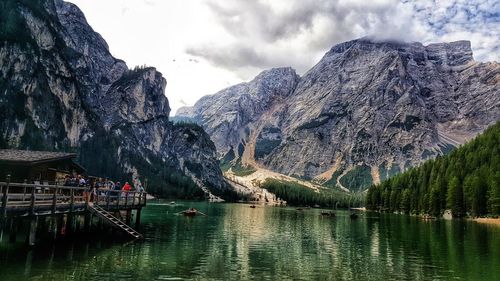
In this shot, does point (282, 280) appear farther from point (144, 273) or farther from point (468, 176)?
point (468, 176)

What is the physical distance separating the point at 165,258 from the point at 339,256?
19986 millimetres

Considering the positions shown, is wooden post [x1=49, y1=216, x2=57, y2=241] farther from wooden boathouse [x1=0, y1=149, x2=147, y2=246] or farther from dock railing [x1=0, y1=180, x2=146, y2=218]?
dock railing [x1=0, y1=180, x2=146, y2=218]

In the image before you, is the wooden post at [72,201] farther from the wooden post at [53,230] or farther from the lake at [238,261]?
the wooden post at [53,230]

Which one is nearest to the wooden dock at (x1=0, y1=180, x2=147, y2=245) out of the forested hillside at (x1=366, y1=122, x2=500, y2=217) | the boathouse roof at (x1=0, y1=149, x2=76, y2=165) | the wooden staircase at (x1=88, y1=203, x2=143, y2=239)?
the wooden staircase at (x1=88, y1=203, x2=143, y2=239)

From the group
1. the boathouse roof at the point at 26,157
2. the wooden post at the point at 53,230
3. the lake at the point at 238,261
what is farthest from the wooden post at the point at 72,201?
the boathouse roof at the point at 26,157

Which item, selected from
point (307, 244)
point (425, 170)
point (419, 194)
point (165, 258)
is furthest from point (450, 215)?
point (165, 258)

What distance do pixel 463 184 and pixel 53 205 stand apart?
14520cm

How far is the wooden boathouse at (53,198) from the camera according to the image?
138ft

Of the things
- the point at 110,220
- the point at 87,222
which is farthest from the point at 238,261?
the point at 87,222

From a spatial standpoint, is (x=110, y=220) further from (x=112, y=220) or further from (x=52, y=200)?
(x=52, y=200)

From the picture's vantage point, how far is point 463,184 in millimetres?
153500

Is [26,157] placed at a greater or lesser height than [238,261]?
greater

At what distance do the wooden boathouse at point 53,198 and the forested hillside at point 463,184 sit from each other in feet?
373

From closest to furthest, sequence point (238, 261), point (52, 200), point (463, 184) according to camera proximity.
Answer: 1. point (238, 261)
2. point (52, 200)
3. point (463, 184)
